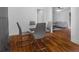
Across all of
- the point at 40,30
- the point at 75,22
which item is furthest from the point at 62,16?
the point at 40,30

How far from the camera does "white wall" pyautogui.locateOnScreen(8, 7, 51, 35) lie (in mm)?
2242

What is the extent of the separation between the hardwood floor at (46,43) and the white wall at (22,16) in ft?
A: 0.50

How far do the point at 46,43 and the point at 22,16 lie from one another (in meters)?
0.65

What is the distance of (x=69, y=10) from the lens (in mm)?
2246

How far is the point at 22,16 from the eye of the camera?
225 centimetres

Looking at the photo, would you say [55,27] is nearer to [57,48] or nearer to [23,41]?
[57,48]

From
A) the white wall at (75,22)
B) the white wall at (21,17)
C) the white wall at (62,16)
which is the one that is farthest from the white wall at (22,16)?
the white wall at (75,22)

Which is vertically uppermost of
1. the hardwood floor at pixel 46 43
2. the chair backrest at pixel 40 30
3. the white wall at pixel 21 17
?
the white wall at pixel 21 17

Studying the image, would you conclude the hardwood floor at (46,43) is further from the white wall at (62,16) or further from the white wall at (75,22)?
the white wall at (62,16)

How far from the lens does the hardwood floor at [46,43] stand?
7.42ft

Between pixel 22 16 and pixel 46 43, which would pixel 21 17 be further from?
pixel 46 43
